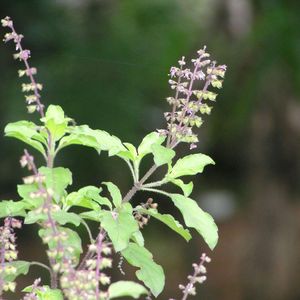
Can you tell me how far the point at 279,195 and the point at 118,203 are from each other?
15.7 feet

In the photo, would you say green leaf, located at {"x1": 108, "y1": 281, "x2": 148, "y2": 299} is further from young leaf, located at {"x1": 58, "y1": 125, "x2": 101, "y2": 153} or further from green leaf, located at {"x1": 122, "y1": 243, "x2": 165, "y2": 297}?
young leaf, located at {"x1": 58, "y1": 125, "x2": 101, "y2": 153}

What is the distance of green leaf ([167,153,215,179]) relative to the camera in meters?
1.30

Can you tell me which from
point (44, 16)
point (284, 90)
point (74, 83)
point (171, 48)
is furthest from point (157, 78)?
point (284, 90)

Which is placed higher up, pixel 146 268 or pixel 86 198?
pixel 86 198

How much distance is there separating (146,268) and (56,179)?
210mm

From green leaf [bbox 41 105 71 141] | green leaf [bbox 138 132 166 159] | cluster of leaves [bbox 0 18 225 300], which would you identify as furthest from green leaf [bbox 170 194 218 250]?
green leaf [bbox 41 105 71 141]

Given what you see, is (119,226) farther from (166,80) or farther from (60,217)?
(166,80)

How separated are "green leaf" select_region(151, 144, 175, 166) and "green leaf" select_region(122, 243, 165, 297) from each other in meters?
0.15

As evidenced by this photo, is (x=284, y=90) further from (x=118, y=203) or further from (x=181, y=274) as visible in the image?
(x=118, y=203)

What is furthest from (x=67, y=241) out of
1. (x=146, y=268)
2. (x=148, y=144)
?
(x=148, y=144)

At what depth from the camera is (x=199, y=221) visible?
1.22 m

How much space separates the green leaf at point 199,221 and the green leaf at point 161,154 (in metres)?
0.08

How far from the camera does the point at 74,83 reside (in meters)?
4.32

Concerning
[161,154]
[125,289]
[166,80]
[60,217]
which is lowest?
[125,289]
